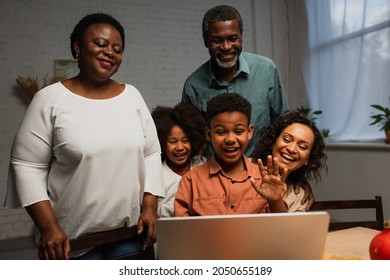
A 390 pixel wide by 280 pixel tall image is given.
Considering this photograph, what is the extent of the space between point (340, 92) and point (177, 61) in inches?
42.2

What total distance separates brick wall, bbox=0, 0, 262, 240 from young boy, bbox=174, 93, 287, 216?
0.66 metres

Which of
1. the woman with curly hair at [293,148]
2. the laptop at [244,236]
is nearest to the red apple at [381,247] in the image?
the laptop at [244,236]

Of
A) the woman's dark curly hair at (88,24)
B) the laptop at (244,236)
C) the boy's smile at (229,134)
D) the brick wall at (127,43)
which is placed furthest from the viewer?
the brick wall at (127,43)

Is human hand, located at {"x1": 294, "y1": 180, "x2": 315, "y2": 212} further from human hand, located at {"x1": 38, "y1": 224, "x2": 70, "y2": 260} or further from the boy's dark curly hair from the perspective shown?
human hand, located at {"x1": 38, "y1": 224, "x2": 70, "y2": 260}

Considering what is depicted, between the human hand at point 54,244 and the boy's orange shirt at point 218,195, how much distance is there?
0.83 ft

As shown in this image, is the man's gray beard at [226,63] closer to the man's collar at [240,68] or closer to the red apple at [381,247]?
the man's collar at [240,68]

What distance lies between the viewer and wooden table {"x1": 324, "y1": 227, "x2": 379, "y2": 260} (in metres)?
0.73

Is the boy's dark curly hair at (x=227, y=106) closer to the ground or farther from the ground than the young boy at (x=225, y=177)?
farther from the ground

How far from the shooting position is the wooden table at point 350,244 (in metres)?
0.73

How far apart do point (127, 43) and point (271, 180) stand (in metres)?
1.08

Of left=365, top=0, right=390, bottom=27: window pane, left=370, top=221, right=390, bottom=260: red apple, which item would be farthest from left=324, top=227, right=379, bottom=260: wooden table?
left=365, top=0, right=390, bottom=27: window pane

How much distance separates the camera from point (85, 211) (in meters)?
0.81
